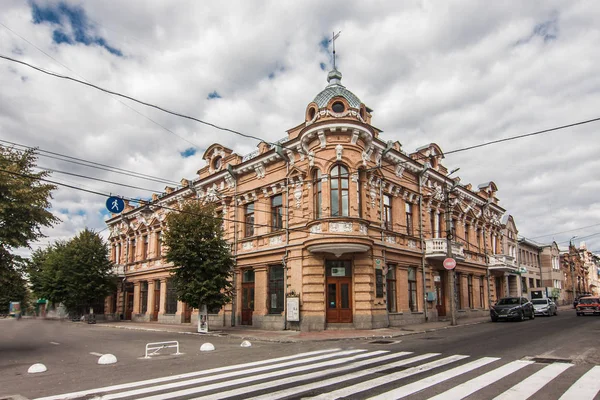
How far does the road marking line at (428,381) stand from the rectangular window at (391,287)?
12.3 m

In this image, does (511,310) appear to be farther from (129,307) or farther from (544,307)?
(129,307)

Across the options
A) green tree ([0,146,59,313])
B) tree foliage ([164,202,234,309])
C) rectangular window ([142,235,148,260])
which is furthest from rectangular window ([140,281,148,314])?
green tree ([0,146,59,313])

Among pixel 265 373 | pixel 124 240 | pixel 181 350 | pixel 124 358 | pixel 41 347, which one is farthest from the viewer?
pixel 124 240

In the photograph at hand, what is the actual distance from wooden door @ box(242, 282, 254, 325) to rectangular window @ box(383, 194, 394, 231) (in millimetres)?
8594

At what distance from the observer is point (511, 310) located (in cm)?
2597

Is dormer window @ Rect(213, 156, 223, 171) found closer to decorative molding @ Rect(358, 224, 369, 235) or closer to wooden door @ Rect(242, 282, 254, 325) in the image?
wooden door @ Rect(242, 282, 254, 325)

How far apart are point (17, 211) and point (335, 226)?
501 inches

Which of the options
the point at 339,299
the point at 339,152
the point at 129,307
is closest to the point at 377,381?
the point at 339,299

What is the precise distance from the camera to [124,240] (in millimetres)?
41219

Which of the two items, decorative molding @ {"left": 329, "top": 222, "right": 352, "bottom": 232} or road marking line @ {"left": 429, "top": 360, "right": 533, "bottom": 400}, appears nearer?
road marking line @ {"left": 429, "top": 360, "right": 533, "bottom": 400}

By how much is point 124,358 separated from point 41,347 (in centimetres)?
649

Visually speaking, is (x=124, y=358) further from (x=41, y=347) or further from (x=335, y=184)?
(x=335, y=184)

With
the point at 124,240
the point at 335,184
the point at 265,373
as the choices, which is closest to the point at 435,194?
the point at 335,184

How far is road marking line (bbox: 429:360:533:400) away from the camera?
7.16 metres
